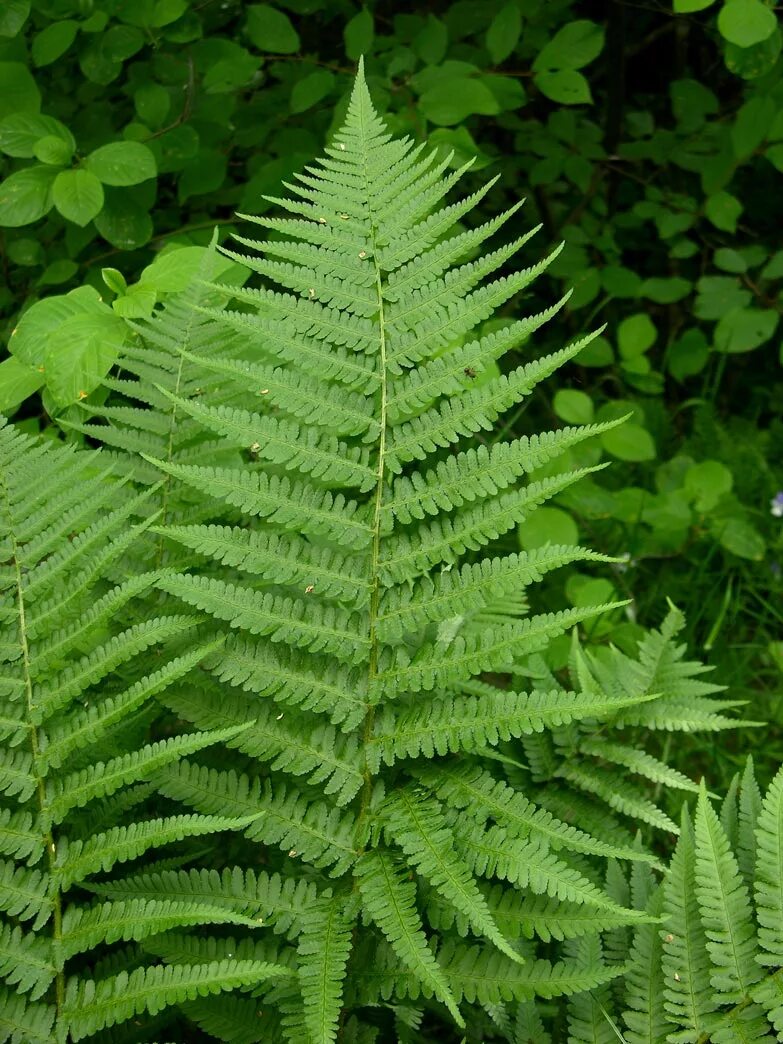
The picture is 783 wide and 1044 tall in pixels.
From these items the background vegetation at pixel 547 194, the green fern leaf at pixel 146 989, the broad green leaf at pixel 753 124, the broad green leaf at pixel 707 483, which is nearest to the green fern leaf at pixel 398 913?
the green fern leaf at pixel 146 989

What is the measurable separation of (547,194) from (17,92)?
2.00 meters

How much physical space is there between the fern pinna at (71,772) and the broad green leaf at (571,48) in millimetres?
1751

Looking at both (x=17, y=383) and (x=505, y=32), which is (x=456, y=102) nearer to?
(x=505, y=32)

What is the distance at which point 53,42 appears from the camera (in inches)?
84.7

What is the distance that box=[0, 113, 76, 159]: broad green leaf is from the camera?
2.01 m

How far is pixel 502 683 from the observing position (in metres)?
2.41

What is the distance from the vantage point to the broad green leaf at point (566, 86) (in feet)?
7.98

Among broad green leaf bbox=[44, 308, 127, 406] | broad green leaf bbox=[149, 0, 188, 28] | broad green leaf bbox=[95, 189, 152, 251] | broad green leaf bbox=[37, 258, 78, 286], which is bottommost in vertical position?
broad green leaf bbox=[44, 308, 127, 406]

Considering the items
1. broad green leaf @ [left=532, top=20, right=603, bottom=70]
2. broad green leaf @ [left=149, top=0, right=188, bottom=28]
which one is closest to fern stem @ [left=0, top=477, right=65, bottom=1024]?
broad green leaf @ [left=149, top=0, right=188, bottom=28]

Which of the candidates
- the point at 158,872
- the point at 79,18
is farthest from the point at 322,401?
the point at 79,18

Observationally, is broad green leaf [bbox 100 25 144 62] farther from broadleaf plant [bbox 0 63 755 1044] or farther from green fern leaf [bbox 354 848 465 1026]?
green fern leaf [bbox 354 848 465 1026]

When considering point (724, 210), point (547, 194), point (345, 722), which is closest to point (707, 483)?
point (724, 210)

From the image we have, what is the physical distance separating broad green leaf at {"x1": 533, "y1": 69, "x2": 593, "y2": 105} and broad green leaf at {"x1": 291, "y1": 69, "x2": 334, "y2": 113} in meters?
0.53

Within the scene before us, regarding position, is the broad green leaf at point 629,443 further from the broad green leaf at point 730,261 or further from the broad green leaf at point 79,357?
the broad green leaf at point 79,357
